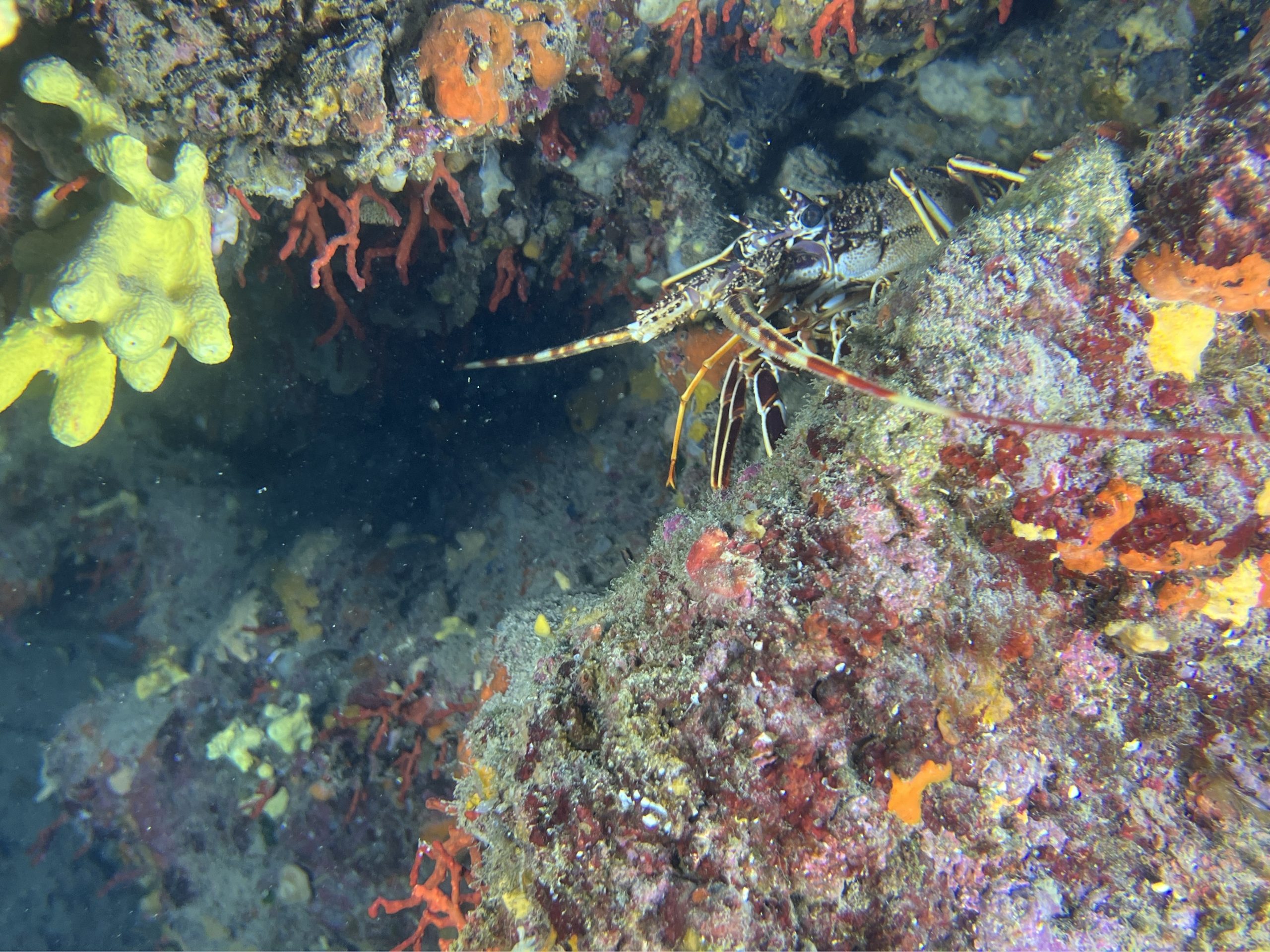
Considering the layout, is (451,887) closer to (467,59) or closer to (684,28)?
(467,59)

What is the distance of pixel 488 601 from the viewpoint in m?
4.42

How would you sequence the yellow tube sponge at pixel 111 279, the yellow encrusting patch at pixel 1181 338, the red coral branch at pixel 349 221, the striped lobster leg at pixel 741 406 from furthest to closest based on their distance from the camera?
the striped lobster leg at pixel 741 406 < the red coral branch at pixel 349 221 < the yellow tube sponge at pixel 111 279 < the yellow encrusting patch at pixel 1181 338

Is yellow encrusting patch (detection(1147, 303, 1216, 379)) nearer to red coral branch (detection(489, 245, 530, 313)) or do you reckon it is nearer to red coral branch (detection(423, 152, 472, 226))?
red coral branch (detection(423, 152, 472, 226))

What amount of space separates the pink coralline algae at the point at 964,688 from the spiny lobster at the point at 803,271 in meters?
1.19

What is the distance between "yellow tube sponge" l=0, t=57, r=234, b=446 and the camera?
2092 mm

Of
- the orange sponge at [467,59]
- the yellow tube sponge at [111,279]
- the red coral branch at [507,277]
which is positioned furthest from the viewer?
the red coral branch at [507,277]

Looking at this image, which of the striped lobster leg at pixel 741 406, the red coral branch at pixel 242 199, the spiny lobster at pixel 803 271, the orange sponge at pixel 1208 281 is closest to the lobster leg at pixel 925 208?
the spiny lobster at pixel 803 271

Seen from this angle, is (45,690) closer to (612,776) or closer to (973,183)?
(612,776)

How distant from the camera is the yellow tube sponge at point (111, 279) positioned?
2.09 m

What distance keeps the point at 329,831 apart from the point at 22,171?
460 centimetres

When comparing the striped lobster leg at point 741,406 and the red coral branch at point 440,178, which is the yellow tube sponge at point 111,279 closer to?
the red coral branch at point 440,178

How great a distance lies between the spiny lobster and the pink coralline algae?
1.19 meters

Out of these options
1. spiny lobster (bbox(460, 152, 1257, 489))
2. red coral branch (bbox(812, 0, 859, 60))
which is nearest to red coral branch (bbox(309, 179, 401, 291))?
spiny lobster (bbox(460, 152, 1257, 489))

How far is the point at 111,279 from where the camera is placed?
7.13ft
